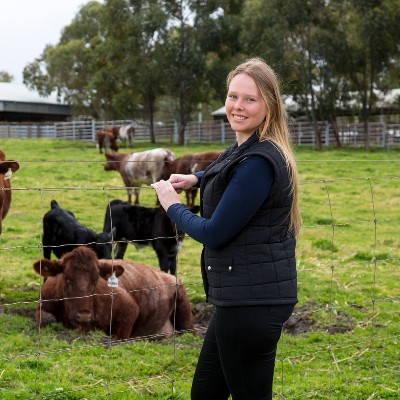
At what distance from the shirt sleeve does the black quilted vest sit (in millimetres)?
46

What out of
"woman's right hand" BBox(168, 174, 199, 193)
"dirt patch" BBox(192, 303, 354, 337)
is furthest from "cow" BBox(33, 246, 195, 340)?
"woman's right hand" BBox(168, 174, 199, 193)

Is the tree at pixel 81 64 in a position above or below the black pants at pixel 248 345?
above

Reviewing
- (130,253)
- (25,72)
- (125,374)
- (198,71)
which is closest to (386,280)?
(130,253)

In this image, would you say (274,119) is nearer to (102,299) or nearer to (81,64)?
(102,299)

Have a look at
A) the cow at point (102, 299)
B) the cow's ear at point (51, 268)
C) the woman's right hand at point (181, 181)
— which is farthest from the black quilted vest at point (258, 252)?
the cow's ear at point (51, 268)

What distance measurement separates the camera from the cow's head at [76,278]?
6574 mm

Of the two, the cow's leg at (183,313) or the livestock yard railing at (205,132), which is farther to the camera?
the livestock yard railing at (205,132)

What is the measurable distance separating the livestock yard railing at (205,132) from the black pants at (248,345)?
1334 inches

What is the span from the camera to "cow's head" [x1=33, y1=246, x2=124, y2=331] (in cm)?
657

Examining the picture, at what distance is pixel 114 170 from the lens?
Result: 20.9 meters

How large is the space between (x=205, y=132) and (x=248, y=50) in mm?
6595

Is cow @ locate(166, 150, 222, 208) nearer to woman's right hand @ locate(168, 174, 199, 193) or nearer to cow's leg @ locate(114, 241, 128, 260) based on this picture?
cow's leg @ locate(114, 241, 128, 260)

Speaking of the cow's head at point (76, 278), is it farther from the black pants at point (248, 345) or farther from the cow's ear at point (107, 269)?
the black pants at point (248, 345)

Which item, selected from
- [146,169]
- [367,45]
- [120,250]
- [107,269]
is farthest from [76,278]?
[367,45]
